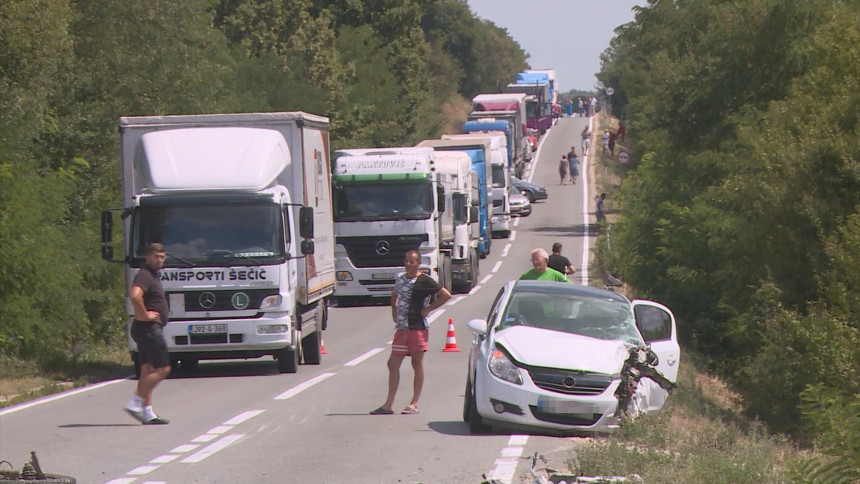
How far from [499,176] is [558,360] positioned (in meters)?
42.9

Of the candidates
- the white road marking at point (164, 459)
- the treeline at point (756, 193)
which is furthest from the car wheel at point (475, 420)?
the treeline at point (756, 193)

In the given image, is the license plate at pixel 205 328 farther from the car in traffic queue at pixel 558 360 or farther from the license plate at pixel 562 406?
the license plate at pixel 562 406

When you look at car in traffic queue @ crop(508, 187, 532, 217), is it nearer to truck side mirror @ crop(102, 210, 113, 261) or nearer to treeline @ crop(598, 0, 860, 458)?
treeline @ crop(598, 0, 860, 458)

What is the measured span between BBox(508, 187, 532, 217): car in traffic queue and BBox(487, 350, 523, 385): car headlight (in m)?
52.2

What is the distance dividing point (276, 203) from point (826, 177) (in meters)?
12.8

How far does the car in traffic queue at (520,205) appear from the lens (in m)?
65.2

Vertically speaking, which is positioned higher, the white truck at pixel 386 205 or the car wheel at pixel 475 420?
the white truck at pixel 386 205

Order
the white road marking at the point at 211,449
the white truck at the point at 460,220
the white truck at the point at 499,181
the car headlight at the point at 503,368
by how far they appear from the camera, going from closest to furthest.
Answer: the white road marking at the point at 211,449 < the car headlight at the point at 503,368 < the white truck at the point at 460,220 < the white truck at the point at 499,181

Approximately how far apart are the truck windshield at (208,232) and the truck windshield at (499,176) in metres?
36.9

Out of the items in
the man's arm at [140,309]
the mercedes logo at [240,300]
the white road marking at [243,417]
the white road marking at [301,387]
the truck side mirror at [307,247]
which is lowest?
the white road marking at [301,387]

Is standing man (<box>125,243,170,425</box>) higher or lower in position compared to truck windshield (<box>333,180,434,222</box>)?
lower

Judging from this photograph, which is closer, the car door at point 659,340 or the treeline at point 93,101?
the car door at point 659,340

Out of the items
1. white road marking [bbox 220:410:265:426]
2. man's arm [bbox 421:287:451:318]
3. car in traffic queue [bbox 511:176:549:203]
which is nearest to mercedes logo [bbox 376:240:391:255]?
white road marking [bbox 220:410:265:426]

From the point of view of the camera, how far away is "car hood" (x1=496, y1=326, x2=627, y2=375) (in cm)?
1248
